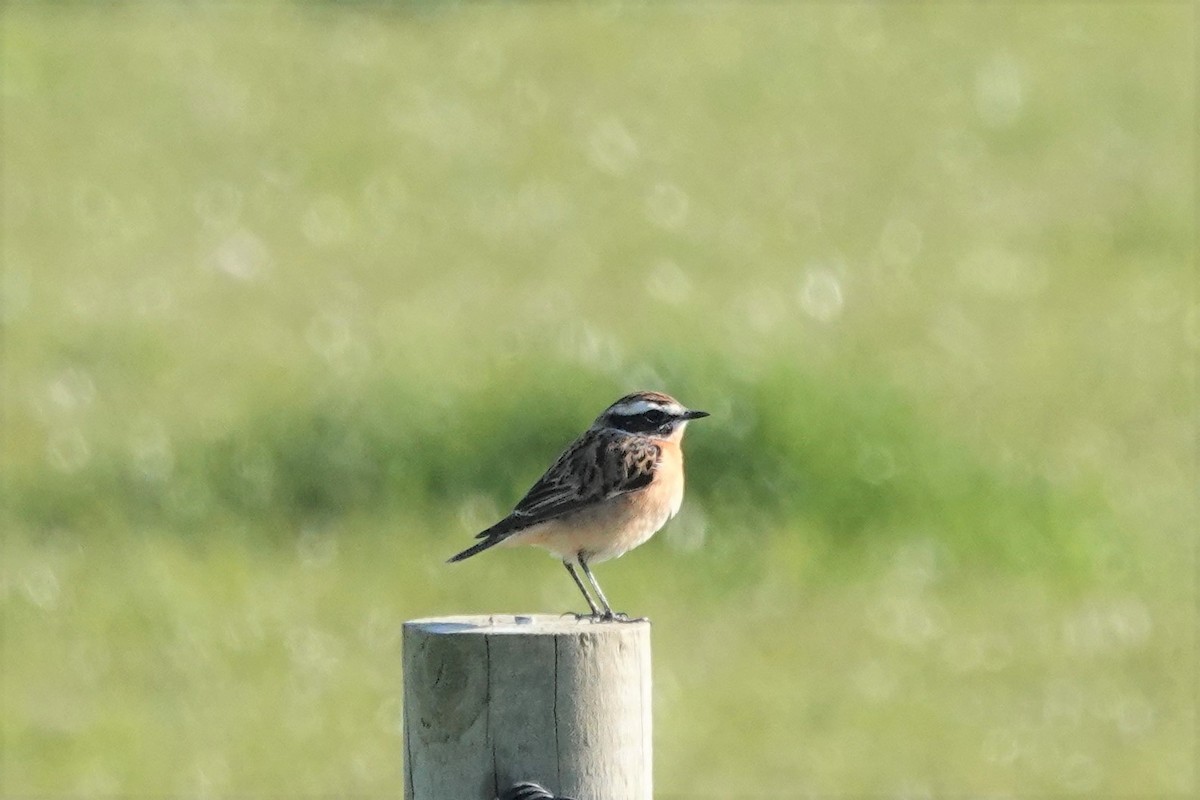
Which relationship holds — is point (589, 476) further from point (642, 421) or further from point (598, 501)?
point (642, 421)

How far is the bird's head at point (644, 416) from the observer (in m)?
7.92

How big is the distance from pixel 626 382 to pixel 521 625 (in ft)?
32.0

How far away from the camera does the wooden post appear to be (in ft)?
16.1

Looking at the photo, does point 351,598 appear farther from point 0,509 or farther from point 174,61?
point 174,61

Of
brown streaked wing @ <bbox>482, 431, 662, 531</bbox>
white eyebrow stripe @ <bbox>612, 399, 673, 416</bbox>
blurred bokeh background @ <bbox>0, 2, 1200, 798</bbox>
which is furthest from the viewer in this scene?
blurred bokeh background @ <bbox>0, 2, 1200, 798</bbox>

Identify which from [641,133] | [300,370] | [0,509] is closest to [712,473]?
[300,370]

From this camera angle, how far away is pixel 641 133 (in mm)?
24078

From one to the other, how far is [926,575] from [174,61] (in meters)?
14.9

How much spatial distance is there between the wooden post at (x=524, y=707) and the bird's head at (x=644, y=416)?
2900mm

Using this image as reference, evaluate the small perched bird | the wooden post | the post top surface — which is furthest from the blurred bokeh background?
the wooden post

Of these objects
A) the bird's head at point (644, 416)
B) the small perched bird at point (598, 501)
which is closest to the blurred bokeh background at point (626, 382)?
the bird's head at point (644, 416)

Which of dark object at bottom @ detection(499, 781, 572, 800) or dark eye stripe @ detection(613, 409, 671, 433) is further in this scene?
dark eye stripe @ detection(613, 409, 671, 433)

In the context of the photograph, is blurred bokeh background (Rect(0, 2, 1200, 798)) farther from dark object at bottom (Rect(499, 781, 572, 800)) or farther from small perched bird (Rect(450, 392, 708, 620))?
dark object at bottom (Rect(499, 781, 572, 800))

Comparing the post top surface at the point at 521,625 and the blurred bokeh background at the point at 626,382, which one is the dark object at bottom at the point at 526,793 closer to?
the post top surface at the point at 521,625
